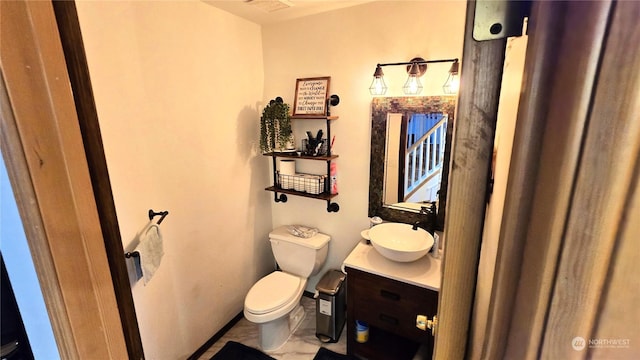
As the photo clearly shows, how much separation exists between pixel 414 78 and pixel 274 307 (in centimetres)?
174

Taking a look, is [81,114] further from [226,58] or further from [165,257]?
[226,58]

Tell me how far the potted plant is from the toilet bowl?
1015mm

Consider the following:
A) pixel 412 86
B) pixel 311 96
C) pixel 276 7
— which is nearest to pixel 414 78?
pixel 412 86

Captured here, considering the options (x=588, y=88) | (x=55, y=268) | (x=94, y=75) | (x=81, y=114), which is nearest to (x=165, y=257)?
(x=94, y=75)

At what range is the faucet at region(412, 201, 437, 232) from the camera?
1.85 metres

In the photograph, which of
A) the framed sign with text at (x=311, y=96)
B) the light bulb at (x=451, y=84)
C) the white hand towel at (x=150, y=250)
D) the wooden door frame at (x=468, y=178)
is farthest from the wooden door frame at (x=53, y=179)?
the light bulb at (x=451, y=84)

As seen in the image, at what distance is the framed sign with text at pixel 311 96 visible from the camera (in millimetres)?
2014

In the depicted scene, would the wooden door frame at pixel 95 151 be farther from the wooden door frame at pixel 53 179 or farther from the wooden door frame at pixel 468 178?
the wooden door frame at pixel 468 178

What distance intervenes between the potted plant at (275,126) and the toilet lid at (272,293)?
1.00 metres

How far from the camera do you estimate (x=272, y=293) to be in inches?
78.7

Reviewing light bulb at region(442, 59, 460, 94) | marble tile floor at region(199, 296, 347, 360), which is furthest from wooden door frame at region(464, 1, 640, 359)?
marble tile floor at region(199, 296, 347, 360)

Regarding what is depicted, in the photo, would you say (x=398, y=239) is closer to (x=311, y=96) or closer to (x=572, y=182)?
(x=311, y=96)

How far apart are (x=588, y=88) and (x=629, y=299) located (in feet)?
0.75

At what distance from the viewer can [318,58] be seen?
202 cm
